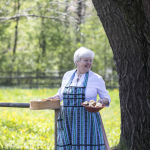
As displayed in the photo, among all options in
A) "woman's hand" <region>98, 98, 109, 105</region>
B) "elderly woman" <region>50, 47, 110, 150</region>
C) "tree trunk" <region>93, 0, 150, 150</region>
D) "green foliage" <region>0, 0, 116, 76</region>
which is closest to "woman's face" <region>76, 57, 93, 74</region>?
"elderly woman" <region>50, 47, 110, 150</region>

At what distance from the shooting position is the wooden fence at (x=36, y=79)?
18.6m

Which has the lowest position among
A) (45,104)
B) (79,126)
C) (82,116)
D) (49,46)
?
(79,126)

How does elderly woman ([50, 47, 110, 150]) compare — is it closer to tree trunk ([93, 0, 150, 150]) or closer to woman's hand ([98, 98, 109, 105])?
woman's hand ([98, 98, 109, 105])

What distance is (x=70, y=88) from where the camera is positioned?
3354mm

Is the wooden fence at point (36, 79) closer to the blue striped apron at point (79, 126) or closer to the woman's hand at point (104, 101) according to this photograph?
the blue striped apron at point (79, 126)

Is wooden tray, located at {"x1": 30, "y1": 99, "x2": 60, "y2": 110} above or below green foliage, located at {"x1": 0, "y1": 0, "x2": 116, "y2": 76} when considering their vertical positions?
below

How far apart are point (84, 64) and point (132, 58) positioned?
30.6 inches

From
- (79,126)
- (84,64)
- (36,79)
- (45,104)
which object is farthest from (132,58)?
(36,79)

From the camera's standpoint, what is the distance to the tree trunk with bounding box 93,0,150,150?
3.60 meters

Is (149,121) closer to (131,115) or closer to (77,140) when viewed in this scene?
(131,115)

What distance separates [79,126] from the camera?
10.8 feet

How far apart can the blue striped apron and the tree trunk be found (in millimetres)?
695

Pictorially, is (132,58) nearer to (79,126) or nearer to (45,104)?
(79,126)

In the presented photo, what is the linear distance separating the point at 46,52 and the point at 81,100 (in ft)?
56.0
